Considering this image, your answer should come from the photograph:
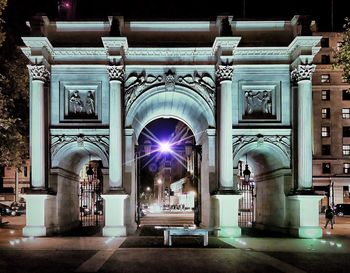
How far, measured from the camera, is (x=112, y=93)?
29.2 meters

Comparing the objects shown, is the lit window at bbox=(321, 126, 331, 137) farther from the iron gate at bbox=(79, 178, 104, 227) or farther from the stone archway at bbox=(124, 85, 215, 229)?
the stone archway at bbox=(124, 85, 215, 229)

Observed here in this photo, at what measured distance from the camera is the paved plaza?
55.8ft

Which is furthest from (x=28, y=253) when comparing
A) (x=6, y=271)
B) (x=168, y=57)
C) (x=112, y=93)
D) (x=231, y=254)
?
(x=168, y=57)

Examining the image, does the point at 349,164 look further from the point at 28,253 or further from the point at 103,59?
the point at 28,253

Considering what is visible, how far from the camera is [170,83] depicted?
30109 millimetres

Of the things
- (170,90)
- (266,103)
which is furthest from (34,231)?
(266,103)

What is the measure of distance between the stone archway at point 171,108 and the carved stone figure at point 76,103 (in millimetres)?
2459

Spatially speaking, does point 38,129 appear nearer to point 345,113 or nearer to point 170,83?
point 170,83

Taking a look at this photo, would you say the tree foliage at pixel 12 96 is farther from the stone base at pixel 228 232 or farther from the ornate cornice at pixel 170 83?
the stone base at pixel 228 232

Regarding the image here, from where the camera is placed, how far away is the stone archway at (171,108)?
3002cm

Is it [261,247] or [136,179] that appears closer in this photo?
[261,247]

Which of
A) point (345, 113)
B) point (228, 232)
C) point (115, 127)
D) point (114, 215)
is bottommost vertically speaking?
point (228, 232)

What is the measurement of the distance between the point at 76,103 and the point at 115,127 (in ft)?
8.67

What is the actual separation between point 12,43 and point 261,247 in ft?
72.5
